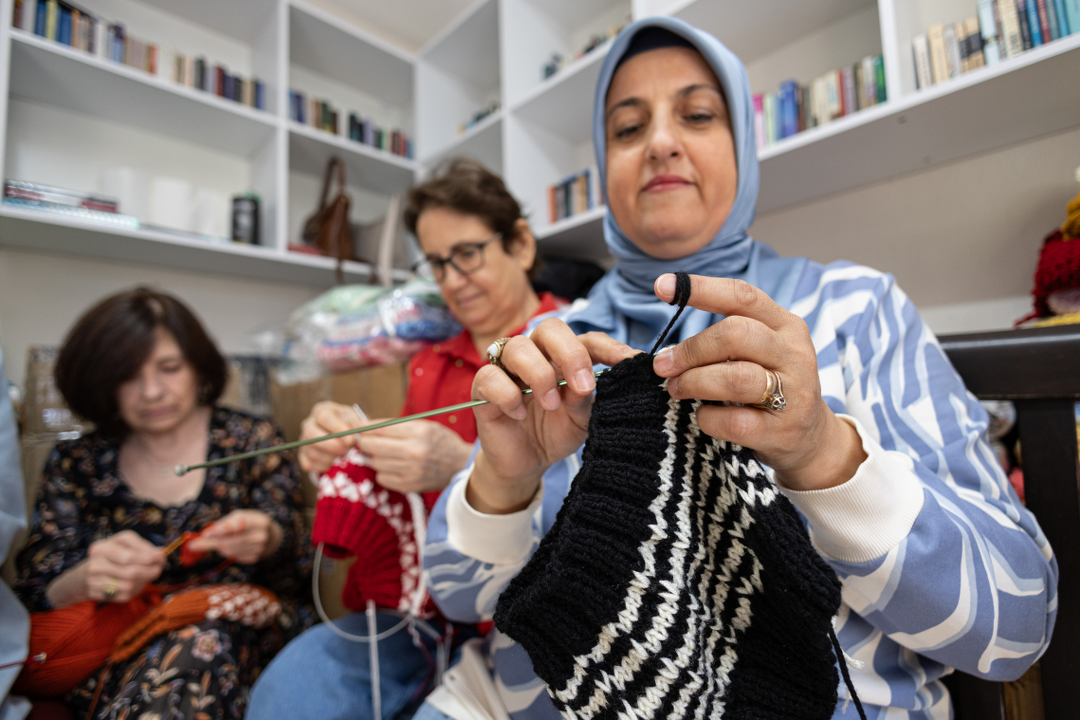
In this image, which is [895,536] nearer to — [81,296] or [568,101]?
[568,101]

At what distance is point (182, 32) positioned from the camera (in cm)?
207

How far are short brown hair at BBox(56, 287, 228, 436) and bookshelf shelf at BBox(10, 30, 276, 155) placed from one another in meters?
0.82

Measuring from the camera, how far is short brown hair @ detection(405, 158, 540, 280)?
4.07 feet

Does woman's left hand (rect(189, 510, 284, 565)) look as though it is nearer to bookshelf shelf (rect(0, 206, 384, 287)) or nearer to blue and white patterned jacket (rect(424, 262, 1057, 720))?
blue and white patterned jacket (rect(424, 262, 1057, 720))

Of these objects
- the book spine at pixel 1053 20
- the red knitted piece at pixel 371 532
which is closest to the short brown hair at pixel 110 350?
the red knitted piece at pixel 371 532

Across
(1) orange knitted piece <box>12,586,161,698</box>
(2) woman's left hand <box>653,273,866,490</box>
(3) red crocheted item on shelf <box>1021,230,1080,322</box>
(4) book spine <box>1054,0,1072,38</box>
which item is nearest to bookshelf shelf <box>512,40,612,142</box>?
(4) book spine <box>1054,0,1072,38</box>

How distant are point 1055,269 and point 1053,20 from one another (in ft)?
1.45

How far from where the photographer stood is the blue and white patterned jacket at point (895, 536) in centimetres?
47

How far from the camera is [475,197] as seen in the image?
4.05ft

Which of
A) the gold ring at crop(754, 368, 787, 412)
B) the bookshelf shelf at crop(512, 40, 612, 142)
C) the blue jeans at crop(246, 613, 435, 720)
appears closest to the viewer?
the gold ring at crop(754, 368, 787, 412)

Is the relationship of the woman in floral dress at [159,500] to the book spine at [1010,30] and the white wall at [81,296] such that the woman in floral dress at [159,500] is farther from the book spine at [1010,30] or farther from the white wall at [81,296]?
the book spine at [1010,30]

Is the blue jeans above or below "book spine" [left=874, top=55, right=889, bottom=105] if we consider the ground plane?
below

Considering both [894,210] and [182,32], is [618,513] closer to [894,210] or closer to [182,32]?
[894,210]

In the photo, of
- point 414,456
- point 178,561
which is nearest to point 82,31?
point 178,561
